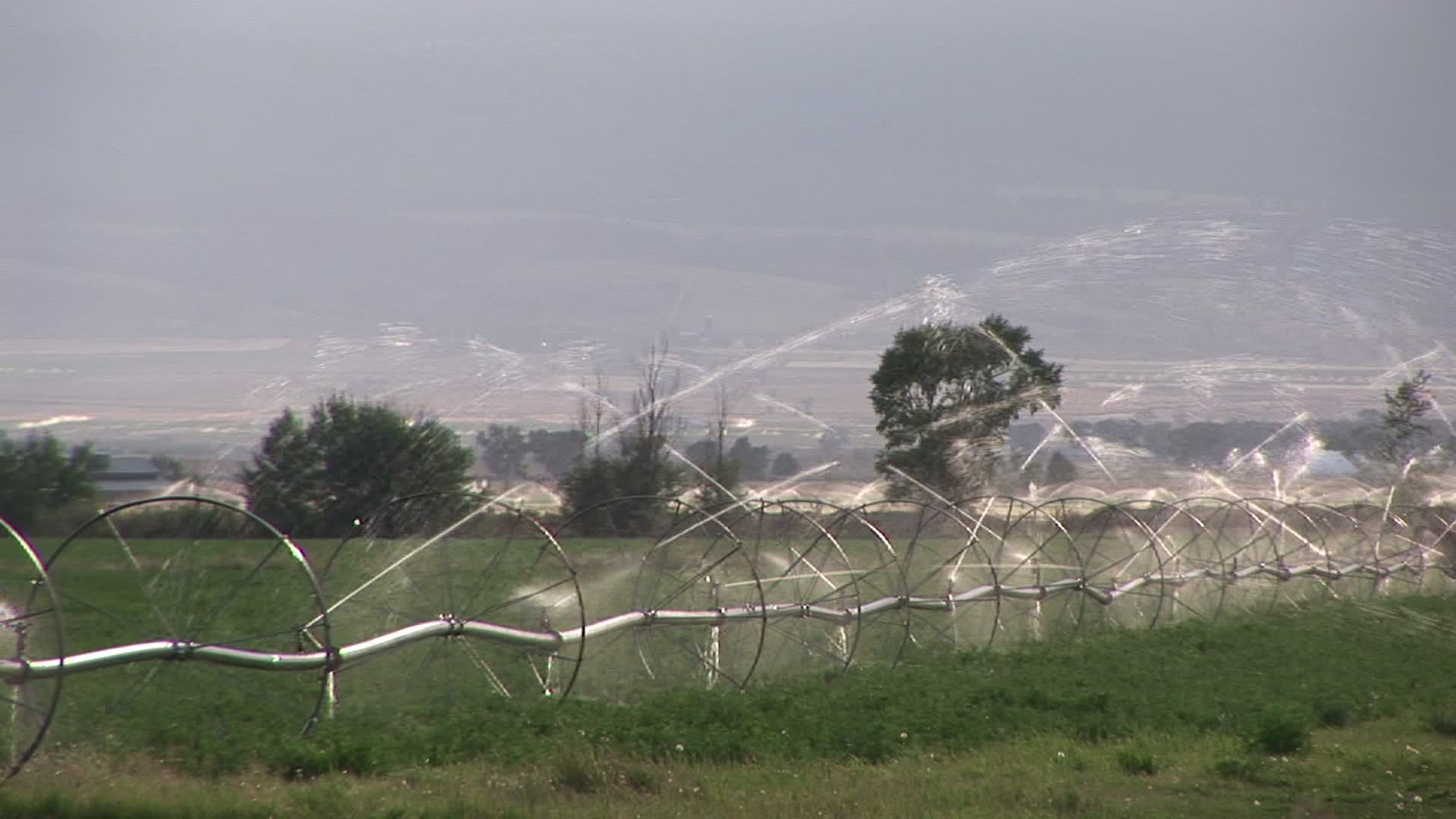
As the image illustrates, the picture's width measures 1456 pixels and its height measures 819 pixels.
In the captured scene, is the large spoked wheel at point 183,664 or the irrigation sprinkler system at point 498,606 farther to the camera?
the irrigation sprinkler system at point 498,606

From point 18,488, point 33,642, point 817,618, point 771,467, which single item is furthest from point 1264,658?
point 771,467

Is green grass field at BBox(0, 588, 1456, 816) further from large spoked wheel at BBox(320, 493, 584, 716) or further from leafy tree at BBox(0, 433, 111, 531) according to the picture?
leafy tree at BBox(0, 433, 111, 531)

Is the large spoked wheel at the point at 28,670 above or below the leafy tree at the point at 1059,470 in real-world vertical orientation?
above

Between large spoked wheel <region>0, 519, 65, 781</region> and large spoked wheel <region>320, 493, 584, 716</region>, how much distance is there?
2.87 metres

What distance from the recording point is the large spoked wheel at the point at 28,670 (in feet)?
37.0

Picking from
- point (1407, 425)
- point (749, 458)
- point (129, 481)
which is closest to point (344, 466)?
point (129, 481)

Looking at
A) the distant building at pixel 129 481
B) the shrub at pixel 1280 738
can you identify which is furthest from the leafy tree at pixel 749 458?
the shrub at pixel 1280 738

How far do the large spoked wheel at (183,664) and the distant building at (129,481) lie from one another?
49.9ft

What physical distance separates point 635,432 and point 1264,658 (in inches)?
1405

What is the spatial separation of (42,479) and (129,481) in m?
2.70

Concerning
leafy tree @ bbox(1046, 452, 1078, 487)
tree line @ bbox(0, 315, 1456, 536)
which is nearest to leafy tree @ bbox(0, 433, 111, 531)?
tree line @ bbox(0, 315, 1456, 536)

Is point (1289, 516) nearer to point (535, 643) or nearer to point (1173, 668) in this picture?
point (1173, 668)

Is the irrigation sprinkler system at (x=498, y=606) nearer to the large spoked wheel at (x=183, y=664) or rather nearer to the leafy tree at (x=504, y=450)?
the large spoked wheel at (x=183, y=664)

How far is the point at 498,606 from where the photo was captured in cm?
1612
